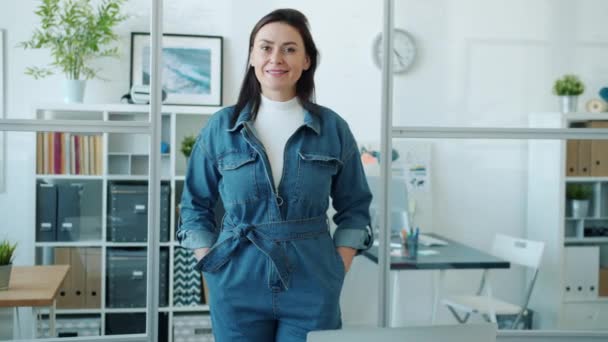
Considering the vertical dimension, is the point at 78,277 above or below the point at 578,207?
below

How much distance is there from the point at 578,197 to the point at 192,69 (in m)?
1.99

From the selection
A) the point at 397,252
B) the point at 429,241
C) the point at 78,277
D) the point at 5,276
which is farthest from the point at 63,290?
the point at 429,241

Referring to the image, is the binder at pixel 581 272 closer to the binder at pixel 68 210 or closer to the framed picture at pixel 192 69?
the framed picture at pixel 192 69

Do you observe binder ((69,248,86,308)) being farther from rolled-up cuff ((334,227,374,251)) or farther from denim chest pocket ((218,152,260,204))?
rolled-up cuff ((334,227,374,251))

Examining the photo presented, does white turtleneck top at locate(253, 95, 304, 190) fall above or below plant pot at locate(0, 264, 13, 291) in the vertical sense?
above

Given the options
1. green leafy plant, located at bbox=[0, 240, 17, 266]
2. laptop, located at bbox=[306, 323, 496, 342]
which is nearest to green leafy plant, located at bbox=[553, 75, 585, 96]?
laptop, located at bbox=[306, 323, 496, 342]

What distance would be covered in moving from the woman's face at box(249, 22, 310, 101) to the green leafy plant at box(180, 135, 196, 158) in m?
1.56

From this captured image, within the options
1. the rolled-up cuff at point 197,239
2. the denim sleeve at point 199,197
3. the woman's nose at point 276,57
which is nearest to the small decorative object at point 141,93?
the denim sleeve at point 199,197

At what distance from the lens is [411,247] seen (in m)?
3.00

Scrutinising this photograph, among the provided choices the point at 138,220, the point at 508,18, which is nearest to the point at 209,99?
the point at 138,220

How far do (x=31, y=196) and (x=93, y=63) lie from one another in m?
0.59

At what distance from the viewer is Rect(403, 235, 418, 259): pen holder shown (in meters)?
2.99

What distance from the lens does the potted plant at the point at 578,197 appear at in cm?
305

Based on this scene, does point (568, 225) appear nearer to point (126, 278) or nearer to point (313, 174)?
point (313, 174)
